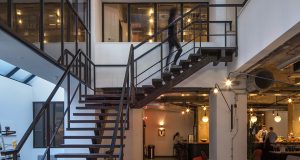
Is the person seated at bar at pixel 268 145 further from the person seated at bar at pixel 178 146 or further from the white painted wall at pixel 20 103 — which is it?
the white painted wall at pixel 20 103

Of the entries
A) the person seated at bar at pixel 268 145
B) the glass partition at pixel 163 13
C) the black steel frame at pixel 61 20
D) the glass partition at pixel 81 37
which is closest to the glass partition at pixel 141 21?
the glass partition at pixel 163 13

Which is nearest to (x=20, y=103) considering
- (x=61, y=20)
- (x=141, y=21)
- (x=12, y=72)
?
(x=12, y=72)

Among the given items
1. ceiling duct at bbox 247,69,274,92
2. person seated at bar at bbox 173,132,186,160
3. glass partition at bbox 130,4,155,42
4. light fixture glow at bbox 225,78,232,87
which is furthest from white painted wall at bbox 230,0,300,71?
person seated at bar at bbox 173,132,186,160

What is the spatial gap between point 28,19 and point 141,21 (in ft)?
23.2

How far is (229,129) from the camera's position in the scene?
38.0 feet

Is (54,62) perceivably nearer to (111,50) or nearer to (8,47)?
(8,47)

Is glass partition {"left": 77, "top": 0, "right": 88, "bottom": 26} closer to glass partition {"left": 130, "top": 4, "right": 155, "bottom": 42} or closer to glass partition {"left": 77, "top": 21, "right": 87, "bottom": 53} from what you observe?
glass partition {"left": 77, "top": 21, "right": 87, "bottom": 53}

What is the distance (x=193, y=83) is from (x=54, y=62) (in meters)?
5.20

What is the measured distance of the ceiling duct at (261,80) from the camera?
10445 mm

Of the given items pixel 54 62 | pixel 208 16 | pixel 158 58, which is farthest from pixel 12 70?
pixel 54 62

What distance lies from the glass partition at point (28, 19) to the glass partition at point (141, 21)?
265 inches

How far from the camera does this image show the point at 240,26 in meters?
10.0

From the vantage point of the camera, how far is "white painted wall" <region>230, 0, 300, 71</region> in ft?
19.8

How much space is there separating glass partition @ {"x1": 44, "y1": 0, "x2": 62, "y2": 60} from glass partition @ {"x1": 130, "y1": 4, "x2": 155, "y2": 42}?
5.71 meters
